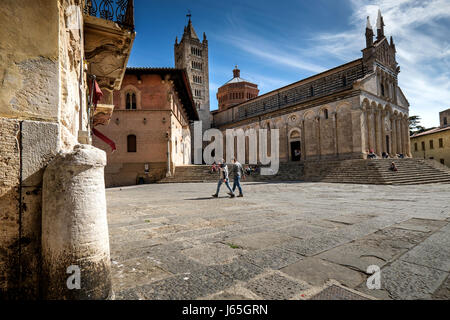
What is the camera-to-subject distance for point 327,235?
3477mm

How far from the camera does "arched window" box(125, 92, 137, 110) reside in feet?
68.4

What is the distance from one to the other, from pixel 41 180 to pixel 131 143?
20.4m

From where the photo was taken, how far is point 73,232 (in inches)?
61.6

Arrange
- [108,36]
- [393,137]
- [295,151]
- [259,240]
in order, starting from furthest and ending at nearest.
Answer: [295,151]
[393,137]
[108,36]
[259,240]

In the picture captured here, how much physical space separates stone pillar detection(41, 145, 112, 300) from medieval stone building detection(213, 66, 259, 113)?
163 ft

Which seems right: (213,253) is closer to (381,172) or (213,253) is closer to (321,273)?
(321,273)

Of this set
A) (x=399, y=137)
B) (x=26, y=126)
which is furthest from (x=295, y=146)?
(x=26, y=126)

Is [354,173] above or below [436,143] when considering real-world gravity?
below

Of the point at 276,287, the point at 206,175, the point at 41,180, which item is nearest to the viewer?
the point at 41,180

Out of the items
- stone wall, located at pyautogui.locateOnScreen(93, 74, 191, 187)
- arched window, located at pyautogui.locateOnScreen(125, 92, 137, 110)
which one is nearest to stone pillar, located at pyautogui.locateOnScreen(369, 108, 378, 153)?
stone wall, located at pyautogui.locateOnScreen(93, 74, 191, 187)

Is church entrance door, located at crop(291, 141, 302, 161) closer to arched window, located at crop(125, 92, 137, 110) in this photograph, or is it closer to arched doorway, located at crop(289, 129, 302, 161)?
arched doorway, located at crop(289, 129, 302, 161)

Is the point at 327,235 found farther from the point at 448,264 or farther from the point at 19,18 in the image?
the point at 19,18

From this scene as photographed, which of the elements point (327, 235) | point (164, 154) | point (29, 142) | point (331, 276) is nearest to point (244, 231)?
point (327, 235)
